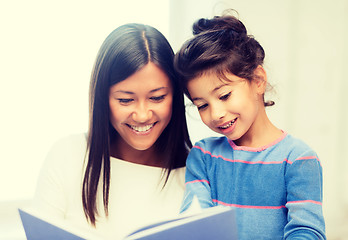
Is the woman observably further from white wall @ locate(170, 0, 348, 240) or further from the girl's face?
white wall @ locate(170, 0, 348, 240)

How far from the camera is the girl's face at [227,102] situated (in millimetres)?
1007

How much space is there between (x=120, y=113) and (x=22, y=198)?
2.82ft

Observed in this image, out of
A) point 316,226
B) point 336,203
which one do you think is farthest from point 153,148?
point 336,203

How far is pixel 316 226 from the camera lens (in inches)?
35.0

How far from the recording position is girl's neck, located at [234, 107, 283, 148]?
1.06 meters

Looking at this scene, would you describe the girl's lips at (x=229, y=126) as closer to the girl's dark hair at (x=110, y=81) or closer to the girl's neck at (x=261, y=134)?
the girl's neck at (x=261, y=134)

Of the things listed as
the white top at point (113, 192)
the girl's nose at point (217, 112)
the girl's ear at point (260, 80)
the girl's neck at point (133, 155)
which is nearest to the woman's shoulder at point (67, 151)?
the white top at point (113, 192)

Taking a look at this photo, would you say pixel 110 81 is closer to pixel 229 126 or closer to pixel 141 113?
pixel 141 113

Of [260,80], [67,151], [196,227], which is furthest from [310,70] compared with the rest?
[196,227]

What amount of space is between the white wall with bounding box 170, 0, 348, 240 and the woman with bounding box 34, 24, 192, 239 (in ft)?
1.77

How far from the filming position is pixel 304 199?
922 mm

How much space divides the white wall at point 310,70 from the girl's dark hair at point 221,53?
24.8 inches

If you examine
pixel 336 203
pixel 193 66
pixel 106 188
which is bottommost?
pixel 336 203

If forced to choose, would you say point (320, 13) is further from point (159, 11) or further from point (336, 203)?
point (336, 203)
